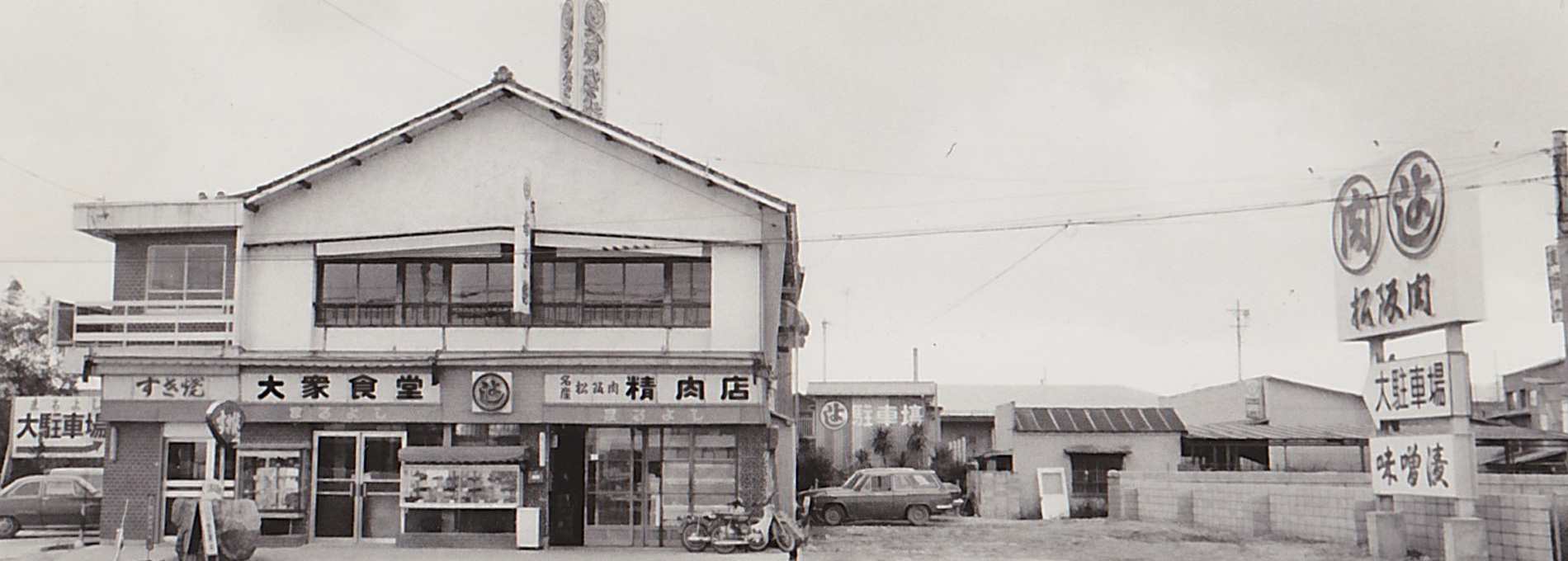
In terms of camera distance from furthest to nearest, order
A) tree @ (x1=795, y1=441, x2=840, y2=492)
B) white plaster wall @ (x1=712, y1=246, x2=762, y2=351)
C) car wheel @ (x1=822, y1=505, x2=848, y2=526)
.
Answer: tree @ (x1=795, y1=441, x2=840, y2=492)
car wheel @ (x1=822, y1=505, x2=848, y2=526)
white plaster wall @ (x1=712, y1=246, x2=762, y2=351)

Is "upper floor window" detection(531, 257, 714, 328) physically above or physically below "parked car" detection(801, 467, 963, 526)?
above

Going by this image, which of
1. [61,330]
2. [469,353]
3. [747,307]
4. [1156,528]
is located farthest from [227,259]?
[1156,528]

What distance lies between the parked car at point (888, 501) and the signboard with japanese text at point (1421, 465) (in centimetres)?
1369

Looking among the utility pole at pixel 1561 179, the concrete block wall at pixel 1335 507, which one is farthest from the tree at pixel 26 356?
the utility pole at pixel 1561 179

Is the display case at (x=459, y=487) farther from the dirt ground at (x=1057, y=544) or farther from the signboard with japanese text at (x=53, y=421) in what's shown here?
the signboard with japanese text at (x=53, y=421)

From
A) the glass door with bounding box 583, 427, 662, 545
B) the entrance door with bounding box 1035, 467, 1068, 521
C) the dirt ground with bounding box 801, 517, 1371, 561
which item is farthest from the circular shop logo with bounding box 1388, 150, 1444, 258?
the entrance door with bounding box 1035, 467, 1068, 521

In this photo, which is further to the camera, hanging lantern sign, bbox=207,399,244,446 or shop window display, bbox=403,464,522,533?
shop window display, bbox=403,464,522,533

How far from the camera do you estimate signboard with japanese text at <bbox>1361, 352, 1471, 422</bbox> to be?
18.5 meters

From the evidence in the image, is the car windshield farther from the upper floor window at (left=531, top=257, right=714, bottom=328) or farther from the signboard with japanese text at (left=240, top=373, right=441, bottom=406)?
the signboard with japanese text at (left=240, top=373, right=441, bottom=406)

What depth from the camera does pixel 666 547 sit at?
79.4ft

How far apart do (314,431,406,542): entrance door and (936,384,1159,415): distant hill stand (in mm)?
34435

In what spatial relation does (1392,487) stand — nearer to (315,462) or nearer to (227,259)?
(315,462)

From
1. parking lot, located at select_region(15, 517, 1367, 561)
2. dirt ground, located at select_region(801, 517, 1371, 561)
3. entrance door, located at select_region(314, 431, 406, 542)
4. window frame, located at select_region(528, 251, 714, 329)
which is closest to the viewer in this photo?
parking lot, located at select_region(15, 517, 1367, 561)

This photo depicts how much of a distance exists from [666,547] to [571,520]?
5.99 ft
